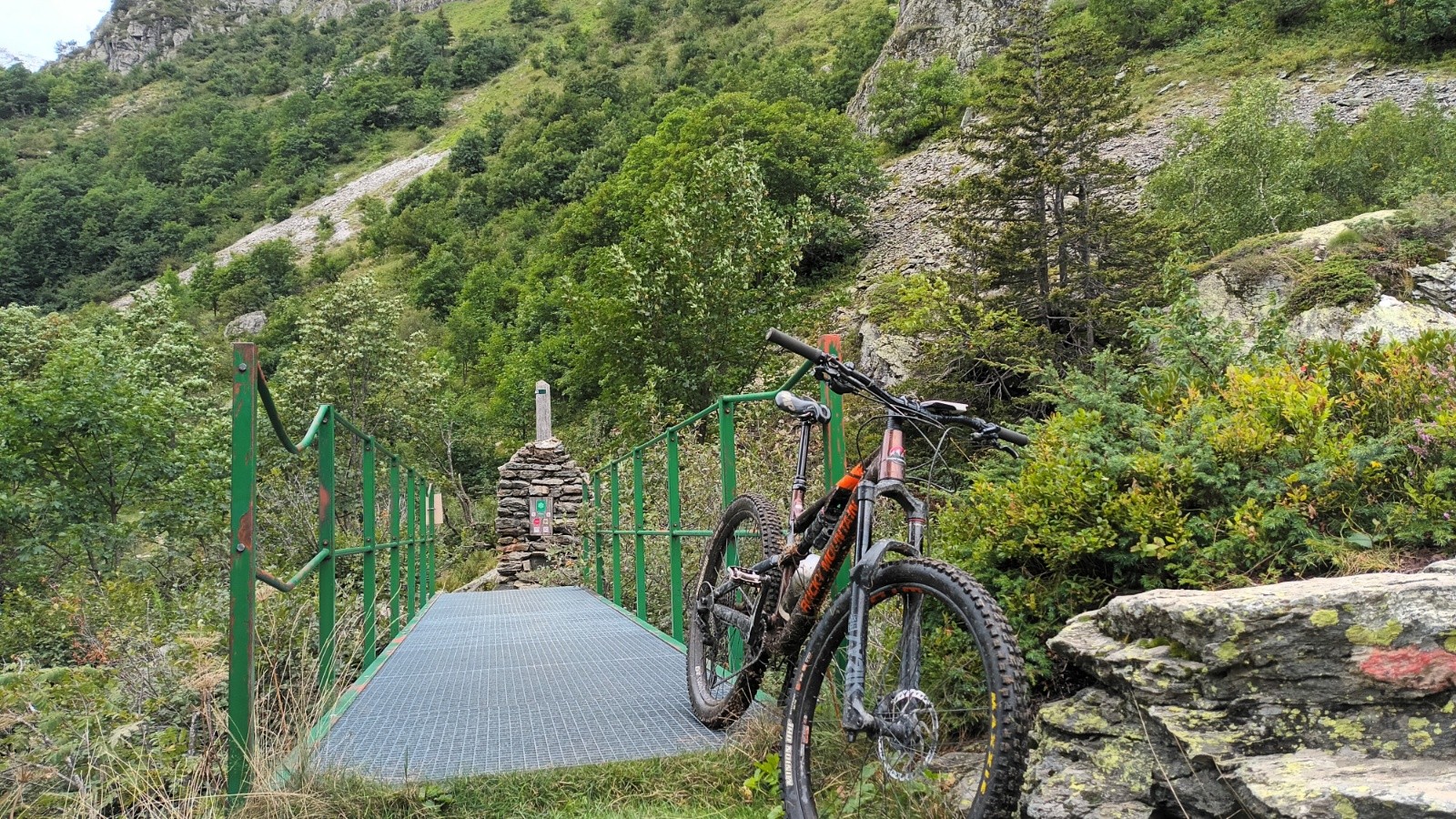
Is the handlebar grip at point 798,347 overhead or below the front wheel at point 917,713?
overhead

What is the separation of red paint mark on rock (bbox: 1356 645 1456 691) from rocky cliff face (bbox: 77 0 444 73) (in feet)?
418

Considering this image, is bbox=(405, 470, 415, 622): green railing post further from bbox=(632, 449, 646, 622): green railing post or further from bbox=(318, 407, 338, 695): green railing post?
bbox=(318, 407, 338, 695): green railing post

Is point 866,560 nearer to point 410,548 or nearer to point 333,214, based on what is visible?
point 410,548

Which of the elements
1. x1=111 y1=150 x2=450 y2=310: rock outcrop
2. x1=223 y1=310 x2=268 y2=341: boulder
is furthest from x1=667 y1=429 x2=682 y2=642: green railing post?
x1=111 y1=150 x2=450 y2=310: rock outcrop

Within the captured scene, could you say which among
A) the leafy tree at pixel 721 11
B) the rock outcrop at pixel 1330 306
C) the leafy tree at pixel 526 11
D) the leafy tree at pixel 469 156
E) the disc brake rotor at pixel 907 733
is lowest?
the disc brake rotor at pixel 907 733

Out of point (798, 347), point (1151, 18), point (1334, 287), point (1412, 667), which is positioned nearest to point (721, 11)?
point (1151, 18)

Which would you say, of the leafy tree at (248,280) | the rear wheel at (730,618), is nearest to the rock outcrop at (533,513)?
the rear wheel at (730,618)

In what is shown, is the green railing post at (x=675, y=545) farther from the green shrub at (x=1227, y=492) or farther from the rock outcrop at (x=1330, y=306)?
the rock outcrop at (x=1330, y=306)

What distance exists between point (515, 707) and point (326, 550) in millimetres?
973

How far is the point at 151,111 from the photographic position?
3391 inches

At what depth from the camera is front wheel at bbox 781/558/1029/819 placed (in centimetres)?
148

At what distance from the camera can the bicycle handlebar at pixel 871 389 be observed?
1.94m

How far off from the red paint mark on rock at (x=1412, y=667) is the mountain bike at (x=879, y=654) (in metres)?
0.65

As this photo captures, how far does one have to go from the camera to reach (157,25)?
11119 centimetres
